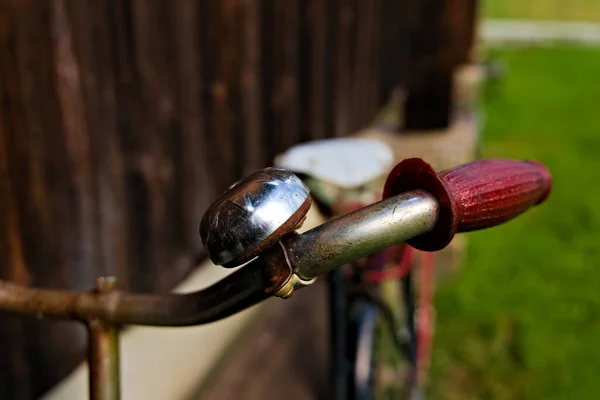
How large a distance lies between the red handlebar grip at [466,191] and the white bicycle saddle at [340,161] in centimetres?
89

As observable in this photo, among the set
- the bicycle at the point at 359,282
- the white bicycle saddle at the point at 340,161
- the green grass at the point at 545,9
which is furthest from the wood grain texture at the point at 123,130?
the green grass at the point at 545,9

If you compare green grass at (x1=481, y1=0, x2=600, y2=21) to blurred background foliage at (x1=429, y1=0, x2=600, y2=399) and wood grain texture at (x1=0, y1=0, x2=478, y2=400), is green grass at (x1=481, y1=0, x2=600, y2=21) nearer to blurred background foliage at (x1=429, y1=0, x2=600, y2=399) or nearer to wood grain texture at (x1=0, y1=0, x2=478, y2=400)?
blurred background foliage at (x1=429, y1=0, x2=600, y2=399)

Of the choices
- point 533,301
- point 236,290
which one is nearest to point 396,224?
point 236,290

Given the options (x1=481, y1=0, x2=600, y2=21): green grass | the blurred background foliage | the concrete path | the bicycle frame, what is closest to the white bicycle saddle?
the bicycle frame

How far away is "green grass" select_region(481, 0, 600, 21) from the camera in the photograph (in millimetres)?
15477

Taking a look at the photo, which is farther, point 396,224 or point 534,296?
point 534,296

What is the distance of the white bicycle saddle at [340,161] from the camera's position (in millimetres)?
1859

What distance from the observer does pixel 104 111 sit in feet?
6.68

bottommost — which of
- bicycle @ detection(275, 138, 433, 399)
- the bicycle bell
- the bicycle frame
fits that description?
bicycle @ detection(275, 138, 433, 399)

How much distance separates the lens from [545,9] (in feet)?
52.9

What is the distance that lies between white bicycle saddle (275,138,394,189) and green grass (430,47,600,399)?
179cm

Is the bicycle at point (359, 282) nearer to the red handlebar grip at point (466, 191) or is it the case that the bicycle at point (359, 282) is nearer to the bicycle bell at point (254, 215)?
the red handlebar grip at point (466, 191)

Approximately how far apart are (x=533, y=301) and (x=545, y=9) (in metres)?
13.7

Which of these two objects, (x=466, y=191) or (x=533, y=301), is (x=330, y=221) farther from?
(x=533, y=301)
